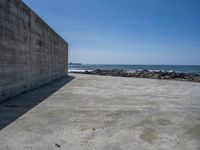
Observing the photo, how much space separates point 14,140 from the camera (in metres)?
2.83

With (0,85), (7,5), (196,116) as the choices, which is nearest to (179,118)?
(196,116)

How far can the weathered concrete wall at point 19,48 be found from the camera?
5.43 m

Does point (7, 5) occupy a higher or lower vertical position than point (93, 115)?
higher

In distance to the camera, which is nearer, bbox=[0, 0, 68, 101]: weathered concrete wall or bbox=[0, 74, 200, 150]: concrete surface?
bbox=[0, 74, 200, 150]: concrete surface

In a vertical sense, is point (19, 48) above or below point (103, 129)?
above

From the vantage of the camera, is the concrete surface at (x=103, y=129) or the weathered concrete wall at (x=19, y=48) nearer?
the concrete surface at (x=103, y=129)

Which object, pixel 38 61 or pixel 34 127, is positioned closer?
pixel 34 127

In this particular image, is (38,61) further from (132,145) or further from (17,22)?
(132,145)

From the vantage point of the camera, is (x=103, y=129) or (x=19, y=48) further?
(x=19, y=48)

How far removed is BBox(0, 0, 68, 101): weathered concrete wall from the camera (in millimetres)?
5434

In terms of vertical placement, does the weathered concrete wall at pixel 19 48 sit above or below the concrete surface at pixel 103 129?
above

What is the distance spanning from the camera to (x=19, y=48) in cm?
652

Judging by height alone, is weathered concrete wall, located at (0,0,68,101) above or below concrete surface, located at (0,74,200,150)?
above

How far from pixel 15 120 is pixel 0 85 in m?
1.80
